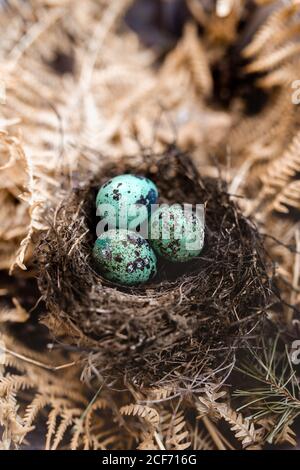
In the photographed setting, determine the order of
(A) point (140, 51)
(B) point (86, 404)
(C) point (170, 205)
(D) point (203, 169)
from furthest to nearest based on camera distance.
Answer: (A) point (140, 51), (D) point (203, 169), (C) point (170, 205), (B) point (86, 404)

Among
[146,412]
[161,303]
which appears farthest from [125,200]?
[146,412]

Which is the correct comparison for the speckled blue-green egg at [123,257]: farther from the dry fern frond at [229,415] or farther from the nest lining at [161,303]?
the dry fern frond at [229,415]

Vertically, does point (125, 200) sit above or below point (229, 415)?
above

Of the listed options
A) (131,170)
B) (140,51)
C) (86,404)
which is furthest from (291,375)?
(140,51)

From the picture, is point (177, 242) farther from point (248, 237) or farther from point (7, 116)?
point (7, 116)

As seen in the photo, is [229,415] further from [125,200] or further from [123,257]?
[125,200]

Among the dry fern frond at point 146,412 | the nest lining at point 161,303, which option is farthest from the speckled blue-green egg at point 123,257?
the dry fern frond at point 146,412
